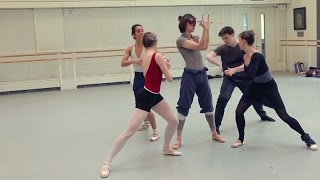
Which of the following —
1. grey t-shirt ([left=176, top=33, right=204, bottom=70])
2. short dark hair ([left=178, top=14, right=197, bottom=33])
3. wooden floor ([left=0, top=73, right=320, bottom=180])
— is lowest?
wooden floor ([left=0, top=73, right=320, bottom=180])

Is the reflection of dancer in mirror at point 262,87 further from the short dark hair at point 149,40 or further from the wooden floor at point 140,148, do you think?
the short dark hair at point 149,40

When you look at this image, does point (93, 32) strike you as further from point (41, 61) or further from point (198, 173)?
point (198, 173)

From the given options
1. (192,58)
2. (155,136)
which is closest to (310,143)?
(192,58)

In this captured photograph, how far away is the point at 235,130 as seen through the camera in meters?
5.10

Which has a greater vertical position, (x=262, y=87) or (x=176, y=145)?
(x=262, y=87)

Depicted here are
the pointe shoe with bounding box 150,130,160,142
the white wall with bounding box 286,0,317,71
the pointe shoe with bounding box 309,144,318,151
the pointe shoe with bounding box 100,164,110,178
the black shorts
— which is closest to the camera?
the pointe shoe with bounding box 100,164,110,178

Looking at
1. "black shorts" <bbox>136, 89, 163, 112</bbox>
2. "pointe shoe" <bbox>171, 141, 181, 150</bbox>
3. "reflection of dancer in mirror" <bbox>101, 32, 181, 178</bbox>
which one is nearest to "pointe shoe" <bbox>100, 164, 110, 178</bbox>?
"reflection of dancer in mirror" <bbox>101, 32, 181, 178</bbox>

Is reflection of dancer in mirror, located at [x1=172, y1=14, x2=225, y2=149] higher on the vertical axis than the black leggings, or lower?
higher

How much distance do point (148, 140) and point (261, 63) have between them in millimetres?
1670

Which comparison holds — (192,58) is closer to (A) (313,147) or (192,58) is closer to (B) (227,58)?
(B) (227,58)

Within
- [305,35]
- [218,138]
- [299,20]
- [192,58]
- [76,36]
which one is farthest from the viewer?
[299,20]

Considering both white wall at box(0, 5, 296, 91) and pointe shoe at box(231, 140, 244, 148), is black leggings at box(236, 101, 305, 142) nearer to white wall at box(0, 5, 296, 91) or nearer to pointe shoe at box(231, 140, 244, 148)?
pointe shoe at box(231, 140, 244, 148)

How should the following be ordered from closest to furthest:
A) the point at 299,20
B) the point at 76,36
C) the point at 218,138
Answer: the point at 218,138 → the point at 76,36 → the point at 299,20

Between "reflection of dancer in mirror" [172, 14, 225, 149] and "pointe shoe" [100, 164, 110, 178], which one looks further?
"reflection of dancer in mirror" [172, 14, 225, 149]
